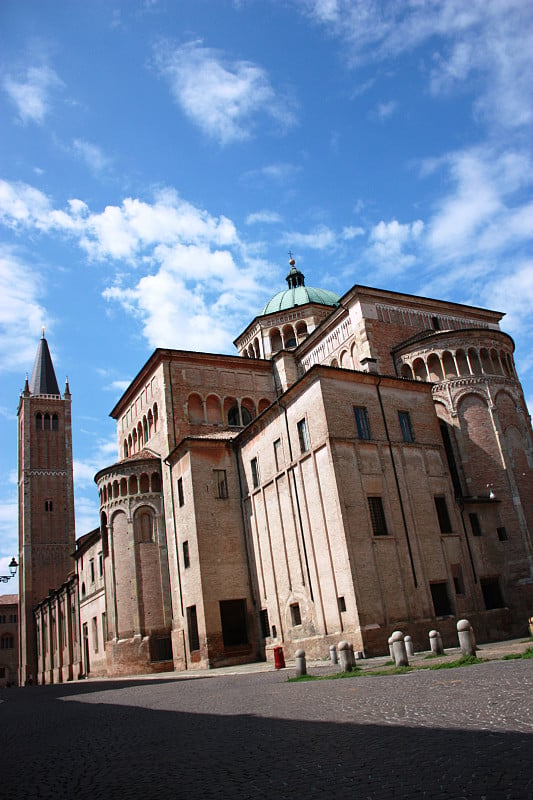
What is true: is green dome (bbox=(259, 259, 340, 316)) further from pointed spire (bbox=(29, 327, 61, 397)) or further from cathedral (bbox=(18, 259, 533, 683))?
pointed spire (bbox=(29, 327, 61, 397))

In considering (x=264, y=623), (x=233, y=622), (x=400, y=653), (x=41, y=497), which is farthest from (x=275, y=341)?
(x=41, y=497)

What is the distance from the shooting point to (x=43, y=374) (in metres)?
79.6

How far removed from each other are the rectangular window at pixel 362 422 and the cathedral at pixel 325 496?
0.06 m

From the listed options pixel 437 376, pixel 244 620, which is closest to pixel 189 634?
pixel 244 620

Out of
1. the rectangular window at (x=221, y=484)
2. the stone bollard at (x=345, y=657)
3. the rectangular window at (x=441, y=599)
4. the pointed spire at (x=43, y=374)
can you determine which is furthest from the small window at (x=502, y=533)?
the pointed spire at (x=43, y=374)

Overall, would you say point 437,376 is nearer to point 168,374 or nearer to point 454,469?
point 454,469

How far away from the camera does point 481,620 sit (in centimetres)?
2448

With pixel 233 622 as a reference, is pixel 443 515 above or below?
above

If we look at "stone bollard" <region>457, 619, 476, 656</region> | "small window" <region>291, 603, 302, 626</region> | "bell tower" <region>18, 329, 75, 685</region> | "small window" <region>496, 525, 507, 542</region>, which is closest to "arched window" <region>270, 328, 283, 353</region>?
"small window" <region>496, 525, 507, 542</region>

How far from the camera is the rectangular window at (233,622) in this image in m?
28.4

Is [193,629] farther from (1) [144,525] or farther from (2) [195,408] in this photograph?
(2) [195,408]

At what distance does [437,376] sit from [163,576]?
54.7ft

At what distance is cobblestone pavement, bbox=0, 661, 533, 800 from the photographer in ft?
17.1

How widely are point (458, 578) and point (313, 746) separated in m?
19.6
